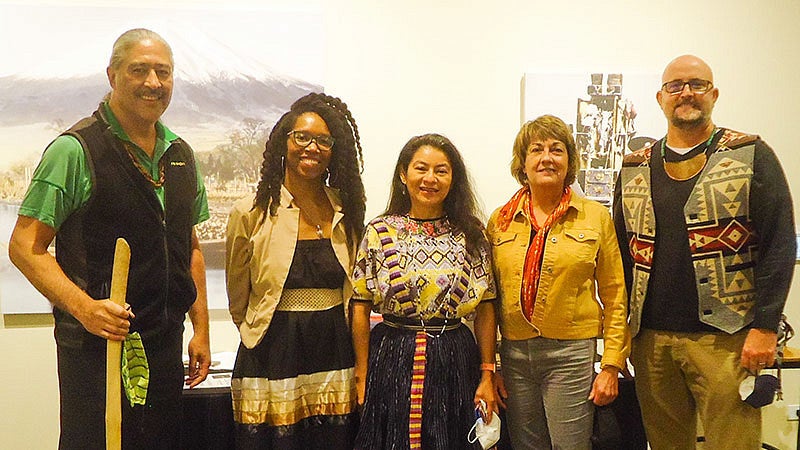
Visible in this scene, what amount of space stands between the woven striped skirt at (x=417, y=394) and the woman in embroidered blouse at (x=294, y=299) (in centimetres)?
9

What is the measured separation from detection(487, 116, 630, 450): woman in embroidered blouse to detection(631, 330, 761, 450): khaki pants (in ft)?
0.51

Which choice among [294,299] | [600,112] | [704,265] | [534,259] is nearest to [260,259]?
[294,299]

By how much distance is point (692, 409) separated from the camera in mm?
2178

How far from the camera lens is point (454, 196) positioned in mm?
2135

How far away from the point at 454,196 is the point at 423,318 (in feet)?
1.38

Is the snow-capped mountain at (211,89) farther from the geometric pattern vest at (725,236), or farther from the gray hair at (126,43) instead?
the geometric pattern vest at (725,236)

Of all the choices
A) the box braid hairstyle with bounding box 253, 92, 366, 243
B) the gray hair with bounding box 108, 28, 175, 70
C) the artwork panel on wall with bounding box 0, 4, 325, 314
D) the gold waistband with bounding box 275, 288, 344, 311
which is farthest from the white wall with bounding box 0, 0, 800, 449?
the gray hair with bounding box 108, 28, 175, 70

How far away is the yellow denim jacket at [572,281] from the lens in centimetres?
201

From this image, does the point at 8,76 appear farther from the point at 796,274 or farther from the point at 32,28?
the point at 796,274

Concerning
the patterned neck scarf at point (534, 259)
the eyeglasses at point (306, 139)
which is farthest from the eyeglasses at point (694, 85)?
the eyeglasses at point (306, 139)

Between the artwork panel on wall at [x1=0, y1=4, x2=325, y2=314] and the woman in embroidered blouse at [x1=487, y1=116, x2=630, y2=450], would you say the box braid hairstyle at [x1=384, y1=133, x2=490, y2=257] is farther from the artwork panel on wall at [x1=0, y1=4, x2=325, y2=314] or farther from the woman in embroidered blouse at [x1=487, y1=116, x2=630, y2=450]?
the artwork panel on wall at [x1=0, y1=4, x2=325, y2=314]

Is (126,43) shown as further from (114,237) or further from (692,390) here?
(692,390)

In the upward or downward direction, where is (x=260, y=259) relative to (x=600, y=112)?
downward

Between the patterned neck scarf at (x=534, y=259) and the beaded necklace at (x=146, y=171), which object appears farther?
the patterned neck scarf at (x=534, y=259)
